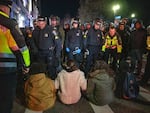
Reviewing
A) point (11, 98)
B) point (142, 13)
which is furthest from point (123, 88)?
point (142, 13)

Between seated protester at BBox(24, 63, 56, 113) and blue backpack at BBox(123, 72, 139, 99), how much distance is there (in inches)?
77.7

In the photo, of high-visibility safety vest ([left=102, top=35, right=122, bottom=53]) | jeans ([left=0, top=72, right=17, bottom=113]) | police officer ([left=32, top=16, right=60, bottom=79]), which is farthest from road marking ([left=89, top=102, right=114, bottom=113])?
high-visibility safety vest ([left=102, top=35, right=122, bottom=53])

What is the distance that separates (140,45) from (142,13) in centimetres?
3472

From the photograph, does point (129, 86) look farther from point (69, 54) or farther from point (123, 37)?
point (123, 37)

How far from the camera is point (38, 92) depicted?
6.22 metres

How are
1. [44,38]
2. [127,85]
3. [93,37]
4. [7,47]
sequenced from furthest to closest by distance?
[93,37] < [44,38] < [127,85] < [7,47]

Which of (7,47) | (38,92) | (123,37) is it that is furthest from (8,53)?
(123,37)

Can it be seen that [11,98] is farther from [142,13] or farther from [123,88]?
[142,13]

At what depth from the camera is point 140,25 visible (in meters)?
9.02

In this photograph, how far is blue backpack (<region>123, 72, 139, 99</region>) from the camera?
23.2 feet

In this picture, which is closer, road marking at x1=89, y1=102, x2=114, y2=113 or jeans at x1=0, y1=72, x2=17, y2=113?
jeans at x1=0, y1=72, x2=17, y2=113

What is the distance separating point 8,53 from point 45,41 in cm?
396

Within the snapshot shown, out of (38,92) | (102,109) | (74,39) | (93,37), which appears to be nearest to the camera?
(38,92)

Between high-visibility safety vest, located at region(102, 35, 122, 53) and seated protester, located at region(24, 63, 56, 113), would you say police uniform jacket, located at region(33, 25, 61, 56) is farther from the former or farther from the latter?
high-visibility safety vest, located at region(102, 35, 122, 53)
